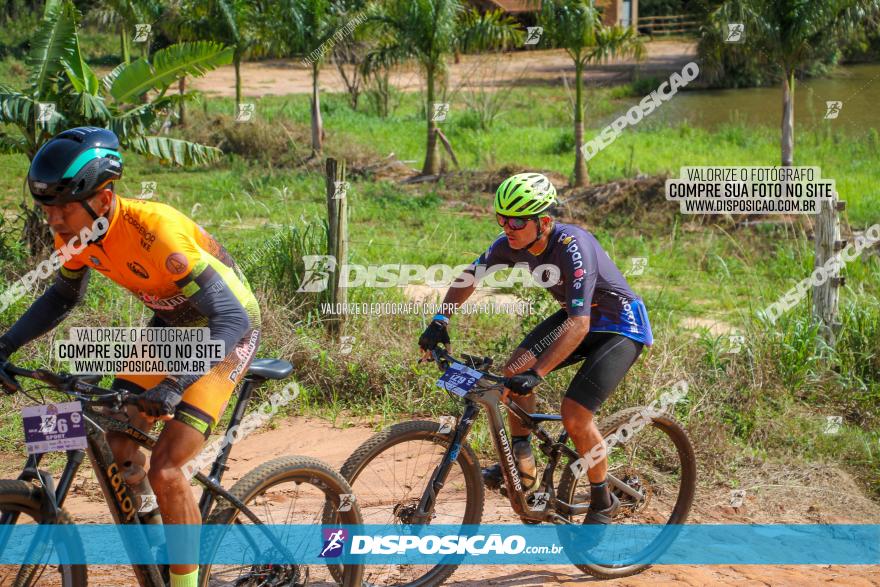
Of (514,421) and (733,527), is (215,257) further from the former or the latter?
(733,527)

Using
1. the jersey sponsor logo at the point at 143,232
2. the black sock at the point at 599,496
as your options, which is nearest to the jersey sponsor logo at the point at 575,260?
the black sock at the point at 599,496

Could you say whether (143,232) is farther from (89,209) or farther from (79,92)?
(79,92)

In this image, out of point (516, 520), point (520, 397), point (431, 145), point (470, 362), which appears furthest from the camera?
point (431, 145)

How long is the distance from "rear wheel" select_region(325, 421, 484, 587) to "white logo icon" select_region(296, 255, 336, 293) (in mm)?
3180

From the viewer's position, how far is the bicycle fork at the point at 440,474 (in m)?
4.77

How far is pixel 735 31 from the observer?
14.9 meters

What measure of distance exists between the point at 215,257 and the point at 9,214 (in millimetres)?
10923

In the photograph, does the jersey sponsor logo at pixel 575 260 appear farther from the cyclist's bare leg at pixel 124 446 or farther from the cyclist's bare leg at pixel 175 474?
the cyclist's bare leg at pixel 124 446

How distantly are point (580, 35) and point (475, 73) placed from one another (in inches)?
585

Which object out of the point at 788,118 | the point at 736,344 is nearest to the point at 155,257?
the point at 736,344

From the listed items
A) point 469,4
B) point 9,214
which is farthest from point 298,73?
point 9,214

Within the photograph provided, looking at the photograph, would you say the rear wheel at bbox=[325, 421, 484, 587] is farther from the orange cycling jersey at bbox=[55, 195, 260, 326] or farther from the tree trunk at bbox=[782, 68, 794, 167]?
the tree trunk at bbox=[782, 68, 794, 167]

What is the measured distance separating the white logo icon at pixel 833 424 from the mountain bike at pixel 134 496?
14.3 ft

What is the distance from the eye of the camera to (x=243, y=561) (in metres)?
4.36
